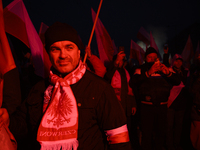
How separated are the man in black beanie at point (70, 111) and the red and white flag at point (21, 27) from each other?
1.21m

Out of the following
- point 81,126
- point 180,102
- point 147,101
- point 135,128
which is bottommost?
point 135,128

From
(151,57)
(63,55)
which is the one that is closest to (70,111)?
(63,55)

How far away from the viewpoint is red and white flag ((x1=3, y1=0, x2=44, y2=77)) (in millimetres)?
2557

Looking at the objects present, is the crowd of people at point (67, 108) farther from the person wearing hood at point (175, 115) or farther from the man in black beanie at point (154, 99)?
the person wearing hood at point (175, 115)

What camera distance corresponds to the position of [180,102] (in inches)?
139

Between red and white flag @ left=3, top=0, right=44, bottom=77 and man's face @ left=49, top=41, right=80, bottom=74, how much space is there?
1.28m

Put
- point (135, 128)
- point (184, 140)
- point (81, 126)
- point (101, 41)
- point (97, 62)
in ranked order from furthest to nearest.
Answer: point (135, 128) < point (184, 140) < point (101, 41) < point (97, 62) < point (81, 126)

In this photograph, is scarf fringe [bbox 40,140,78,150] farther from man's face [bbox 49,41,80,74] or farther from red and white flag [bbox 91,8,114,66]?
red and white flag [bbox 91,8,114,66]

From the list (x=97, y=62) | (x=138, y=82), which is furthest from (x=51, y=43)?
(x=138, y=82)

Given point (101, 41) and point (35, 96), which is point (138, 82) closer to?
point (101, 41)

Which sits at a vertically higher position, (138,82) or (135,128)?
(138,82)

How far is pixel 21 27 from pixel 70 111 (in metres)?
2.11

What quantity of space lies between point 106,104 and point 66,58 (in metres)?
0.63

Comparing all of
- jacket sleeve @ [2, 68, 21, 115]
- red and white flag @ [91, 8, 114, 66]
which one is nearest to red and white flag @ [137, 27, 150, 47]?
red and white flag @ [91, 8, 114, 66]
